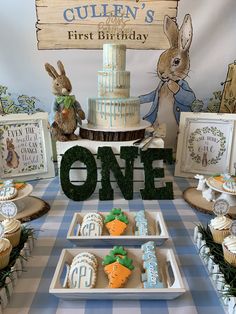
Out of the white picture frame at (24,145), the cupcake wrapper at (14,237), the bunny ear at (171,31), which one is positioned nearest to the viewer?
the cupcake wrapper at (14,237)

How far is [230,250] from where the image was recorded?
0.74m

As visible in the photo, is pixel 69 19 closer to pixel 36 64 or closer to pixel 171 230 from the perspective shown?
pixel 36 64

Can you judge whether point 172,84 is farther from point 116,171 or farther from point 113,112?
point 116,171

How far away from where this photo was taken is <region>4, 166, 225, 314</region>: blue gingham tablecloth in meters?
0.68

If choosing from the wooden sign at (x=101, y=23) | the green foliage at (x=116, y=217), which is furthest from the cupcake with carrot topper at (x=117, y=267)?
the wooden sign at (x=101, y=23)

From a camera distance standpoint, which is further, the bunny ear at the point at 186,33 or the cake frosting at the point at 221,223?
the bunny ear at the point at 186,33

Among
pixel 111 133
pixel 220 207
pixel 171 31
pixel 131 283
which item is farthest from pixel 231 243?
pixel 171 31

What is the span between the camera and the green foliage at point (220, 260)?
0.70m

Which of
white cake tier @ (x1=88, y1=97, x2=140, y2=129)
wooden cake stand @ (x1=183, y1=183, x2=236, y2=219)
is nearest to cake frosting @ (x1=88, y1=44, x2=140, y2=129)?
white cake tier @ (x1=88, y1=97, x2=140, y2=129)

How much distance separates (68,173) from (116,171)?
196 mm

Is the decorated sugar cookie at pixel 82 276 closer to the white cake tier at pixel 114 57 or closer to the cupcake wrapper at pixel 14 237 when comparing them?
the cupcake wrapper at pixel 14 237

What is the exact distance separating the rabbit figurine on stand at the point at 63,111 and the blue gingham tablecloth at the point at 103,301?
265 mm

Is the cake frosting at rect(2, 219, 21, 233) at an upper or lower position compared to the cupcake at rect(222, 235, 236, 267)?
upper

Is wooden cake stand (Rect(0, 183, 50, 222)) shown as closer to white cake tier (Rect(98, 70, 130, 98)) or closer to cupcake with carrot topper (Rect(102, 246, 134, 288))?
cupcake with carrot topper (Rect(102, 246, 134, 288))
